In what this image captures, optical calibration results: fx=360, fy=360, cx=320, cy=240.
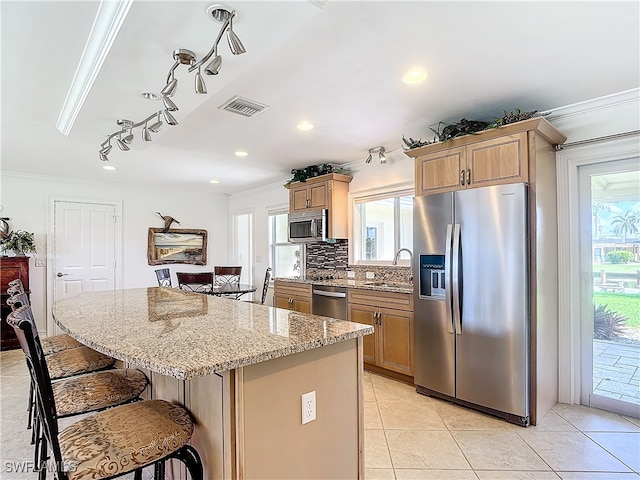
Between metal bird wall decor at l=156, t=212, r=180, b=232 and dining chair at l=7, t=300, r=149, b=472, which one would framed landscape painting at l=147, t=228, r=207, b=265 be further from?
dining chair at l=7, t=300, r=149, b=472

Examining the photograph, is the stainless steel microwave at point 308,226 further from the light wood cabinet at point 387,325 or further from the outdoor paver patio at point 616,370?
Result: the outdoor paver patio at point 616,370

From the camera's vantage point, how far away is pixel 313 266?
16.9 ft

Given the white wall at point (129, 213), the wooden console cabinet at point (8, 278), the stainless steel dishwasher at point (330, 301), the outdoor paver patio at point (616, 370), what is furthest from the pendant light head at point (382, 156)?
the wooden console cabinet at point (8, 278)

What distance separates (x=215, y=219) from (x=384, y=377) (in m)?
4.77

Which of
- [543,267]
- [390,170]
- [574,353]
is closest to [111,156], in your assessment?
[390,170]

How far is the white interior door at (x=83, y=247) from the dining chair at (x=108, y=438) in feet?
16.2

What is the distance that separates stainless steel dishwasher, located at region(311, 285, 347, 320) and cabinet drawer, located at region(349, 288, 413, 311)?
13 centimetres

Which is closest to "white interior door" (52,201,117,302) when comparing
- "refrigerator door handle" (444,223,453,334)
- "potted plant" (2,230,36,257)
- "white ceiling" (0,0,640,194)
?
"potted plant" (2,230,36,257)

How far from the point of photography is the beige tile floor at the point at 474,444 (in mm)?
2043

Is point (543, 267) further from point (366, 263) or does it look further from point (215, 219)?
point (215, 219)

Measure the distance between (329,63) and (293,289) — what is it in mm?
2893

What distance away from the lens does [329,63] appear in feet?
7.05

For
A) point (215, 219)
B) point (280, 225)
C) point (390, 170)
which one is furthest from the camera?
point (215, 219)

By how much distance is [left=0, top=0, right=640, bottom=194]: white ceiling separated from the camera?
1.63 m
